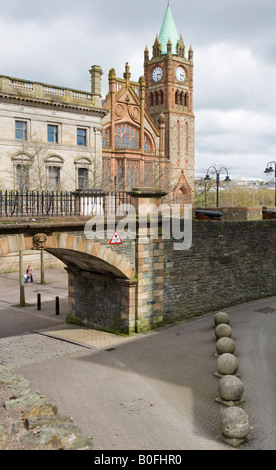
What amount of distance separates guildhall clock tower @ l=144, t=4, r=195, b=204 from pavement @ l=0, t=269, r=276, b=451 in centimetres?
4083

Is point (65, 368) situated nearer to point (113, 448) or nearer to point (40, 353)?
point (40, 353)

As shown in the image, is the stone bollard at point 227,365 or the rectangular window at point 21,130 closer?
the stone bollard at point 227,365

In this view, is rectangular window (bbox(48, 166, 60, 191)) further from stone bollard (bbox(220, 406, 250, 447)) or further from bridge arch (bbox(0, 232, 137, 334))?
stone bollard (bbox(220, 406, 250, 447))

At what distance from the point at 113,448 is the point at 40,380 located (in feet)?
13.6

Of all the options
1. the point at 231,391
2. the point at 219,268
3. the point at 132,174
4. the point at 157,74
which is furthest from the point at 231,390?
the point at 157,74

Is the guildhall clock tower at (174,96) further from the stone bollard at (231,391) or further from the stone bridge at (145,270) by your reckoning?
the stone bollard at (231,391)

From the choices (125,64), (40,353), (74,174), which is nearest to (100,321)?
(40,353)

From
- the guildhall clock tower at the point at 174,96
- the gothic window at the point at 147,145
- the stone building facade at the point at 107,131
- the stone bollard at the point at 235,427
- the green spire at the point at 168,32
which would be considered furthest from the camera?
the green spire at the point at 168,32

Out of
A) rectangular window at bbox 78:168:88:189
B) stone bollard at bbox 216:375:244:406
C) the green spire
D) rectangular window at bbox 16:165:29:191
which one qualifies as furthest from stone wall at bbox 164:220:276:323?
the green spire

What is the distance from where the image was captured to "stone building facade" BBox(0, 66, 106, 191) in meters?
32.9

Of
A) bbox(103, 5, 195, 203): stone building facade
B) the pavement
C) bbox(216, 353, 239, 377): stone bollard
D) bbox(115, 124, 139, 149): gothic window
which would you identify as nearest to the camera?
the pavement

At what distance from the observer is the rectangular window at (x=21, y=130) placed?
33.9m

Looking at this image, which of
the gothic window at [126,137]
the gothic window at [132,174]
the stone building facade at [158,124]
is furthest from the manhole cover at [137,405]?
the gothic window at [126,137]

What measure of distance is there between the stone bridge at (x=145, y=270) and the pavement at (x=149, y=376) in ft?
2.33
